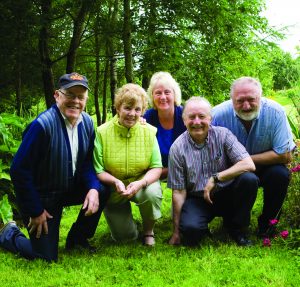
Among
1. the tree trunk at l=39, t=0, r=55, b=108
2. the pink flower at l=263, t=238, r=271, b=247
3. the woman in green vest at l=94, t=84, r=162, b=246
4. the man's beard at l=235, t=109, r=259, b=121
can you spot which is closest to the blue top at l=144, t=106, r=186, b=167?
the woman in green vest at l=94, t=84, r=162, b=246

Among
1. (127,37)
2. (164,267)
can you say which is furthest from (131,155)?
(127,37)

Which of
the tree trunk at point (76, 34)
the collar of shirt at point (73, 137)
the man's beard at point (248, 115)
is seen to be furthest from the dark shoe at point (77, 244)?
the tree trunk at point (76, 34)

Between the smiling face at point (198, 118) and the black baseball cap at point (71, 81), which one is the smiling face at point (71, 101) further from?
the smiling face at point (198, 118)

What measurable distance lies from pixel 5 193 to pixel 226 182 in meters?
2.75

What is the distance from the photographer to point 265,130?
4285mm

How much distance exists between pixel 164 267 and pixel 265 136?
162cm

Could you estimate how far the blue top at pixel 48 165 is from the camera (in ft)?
11.9

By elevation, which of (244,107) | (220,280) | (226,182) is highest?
(244,107)

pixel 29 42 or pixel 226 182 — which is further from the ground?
pixel 29 42

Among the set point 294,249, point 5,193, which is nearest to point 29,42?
point 5,193

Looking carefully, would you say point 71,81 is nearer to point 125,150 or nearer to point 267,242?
point 125,150

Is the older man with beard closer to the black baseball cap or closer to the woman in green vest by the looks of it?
the woman in green vest

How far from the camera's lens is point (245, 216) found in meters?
4.13

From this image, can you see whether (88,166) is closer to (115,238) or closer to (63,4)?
(115,238)
